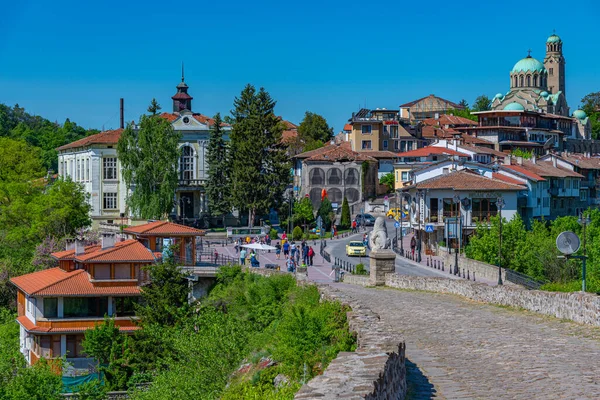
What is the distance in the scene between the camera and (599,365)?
46.3 feet

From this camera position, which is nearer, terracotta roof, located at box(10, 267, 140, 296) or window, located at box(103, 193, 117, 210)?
terracotta roof, located at box(10, 267, 140, 296)

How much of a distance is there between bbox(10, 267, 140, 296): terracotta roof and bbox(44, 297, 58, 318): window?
0.41 m

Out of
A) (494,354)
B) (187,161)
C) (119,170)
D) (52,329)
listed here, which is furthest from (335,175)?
(494,354)

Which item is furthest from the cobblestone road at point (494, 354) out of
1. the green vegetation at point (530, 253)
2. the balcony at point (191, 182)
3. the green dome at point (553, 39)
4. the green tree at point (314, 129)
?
the green dome at point (553, 39)

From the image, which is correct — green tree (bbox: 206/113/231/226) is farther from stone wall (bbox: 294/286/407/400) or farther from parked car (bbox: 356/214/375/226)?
stone wall (bbox: 294/286/407/400)

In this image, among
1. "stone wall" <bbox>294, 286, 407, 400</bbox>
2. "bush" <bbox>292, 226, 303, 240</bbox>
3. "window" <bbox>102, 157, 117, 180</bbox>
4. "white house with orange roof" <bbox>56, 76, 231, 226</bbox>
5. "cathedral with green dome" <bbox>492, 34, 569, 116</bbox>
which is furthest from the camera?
"cathedral with green dome" <bbox>492, 34, 569, 116</bbox>

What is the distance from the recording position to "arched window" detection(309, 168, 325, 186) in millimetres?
82688

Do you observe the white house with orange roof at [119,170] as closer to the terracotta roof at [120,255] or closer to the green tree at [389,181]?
the green tree at [389,181]

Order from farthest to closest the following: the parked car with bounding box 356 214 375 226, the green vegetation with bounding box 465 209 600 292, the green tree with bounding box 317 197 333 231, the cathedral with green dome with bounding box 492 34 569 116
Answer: the cathedral with green dome with bounding box 492 34 569 116 → the parked car with bounding box 356 214 375 226 → the green tree with bounding box 317 197 333 231 → the green vegetation with bounding box 465 209 600 292

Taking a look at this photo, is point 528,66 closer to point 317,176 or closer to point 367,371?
point 317,176

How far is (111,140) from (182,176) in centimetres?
635

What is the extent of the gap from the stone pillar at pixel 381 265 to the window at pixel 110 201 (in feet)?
158

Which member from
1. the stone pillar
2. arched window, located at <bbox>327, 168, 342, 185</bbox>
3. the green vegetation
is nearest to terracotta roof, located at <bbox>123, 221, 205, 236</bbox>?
the green vegetation

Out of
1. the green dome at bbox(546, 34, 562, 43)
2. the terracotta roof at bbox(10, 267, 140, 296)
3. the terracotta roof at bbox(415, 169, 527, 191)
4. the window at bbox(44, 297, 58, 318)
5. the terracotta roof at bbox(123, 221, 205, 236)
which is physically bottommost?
the window at bbox(44, 297, 58, 318)
